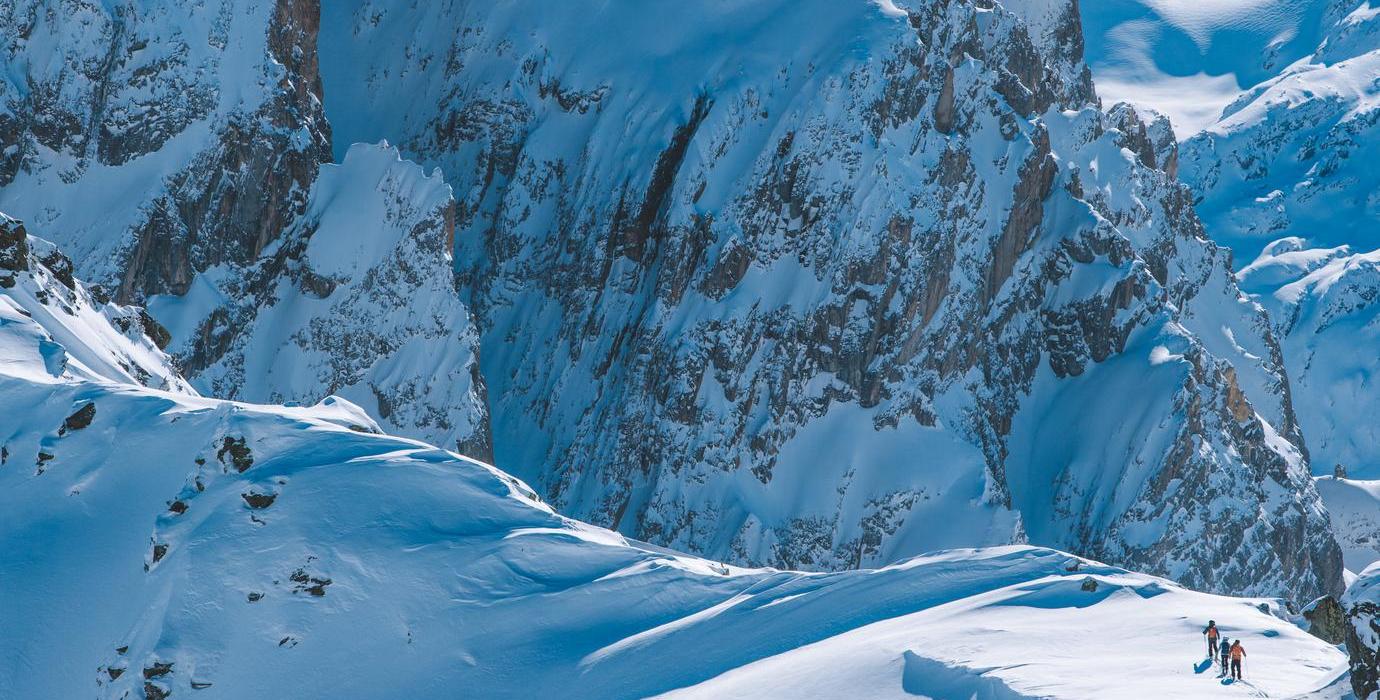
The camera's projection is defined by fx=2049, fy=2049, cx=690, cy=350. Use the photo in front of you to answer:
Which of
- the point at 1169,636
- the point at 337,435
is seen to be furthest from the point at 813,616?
the point at 337,435

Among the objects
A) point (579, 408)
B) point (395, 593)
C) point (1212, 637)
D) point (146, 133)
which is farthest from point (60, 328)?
point (579, 408)

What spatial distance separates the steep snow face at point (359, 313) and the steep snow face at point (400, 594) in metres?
60.5

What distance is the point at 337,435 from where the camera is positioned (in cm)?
10031

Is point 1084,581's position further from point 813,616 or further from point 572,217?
point 572,217

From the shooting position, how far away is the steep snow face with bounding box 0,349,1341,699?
3346 inches

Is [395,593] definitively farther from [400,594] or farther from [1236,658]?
[1236,658]

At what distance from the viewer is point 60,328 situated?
10744 cm

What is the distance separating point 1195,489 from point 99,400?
412ft

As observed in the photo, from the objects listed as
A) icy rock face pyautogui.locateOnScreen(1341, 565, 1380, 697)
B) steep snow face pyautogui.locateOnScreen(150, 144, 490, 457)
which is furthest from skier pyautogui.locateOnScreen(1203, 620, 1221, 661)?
steep snow face pyautogui.locateOnScreen(150, 144, 490, 457)

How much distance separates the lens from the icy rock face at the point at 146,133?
152000 millimetres

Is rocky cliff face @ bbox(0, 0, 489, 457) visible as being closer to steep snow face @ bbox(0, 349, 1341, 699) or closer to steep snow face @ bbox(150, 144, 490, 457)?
steep snow face @ bbox(150, 144, 490, 457)

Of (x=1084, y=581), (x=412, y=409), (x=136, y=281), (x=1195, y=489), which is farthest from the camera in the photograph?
(x=1195, y=489)

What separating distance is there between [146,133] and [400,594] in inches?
2965

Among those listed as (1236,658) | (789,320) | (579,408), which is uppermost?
(789,320)
